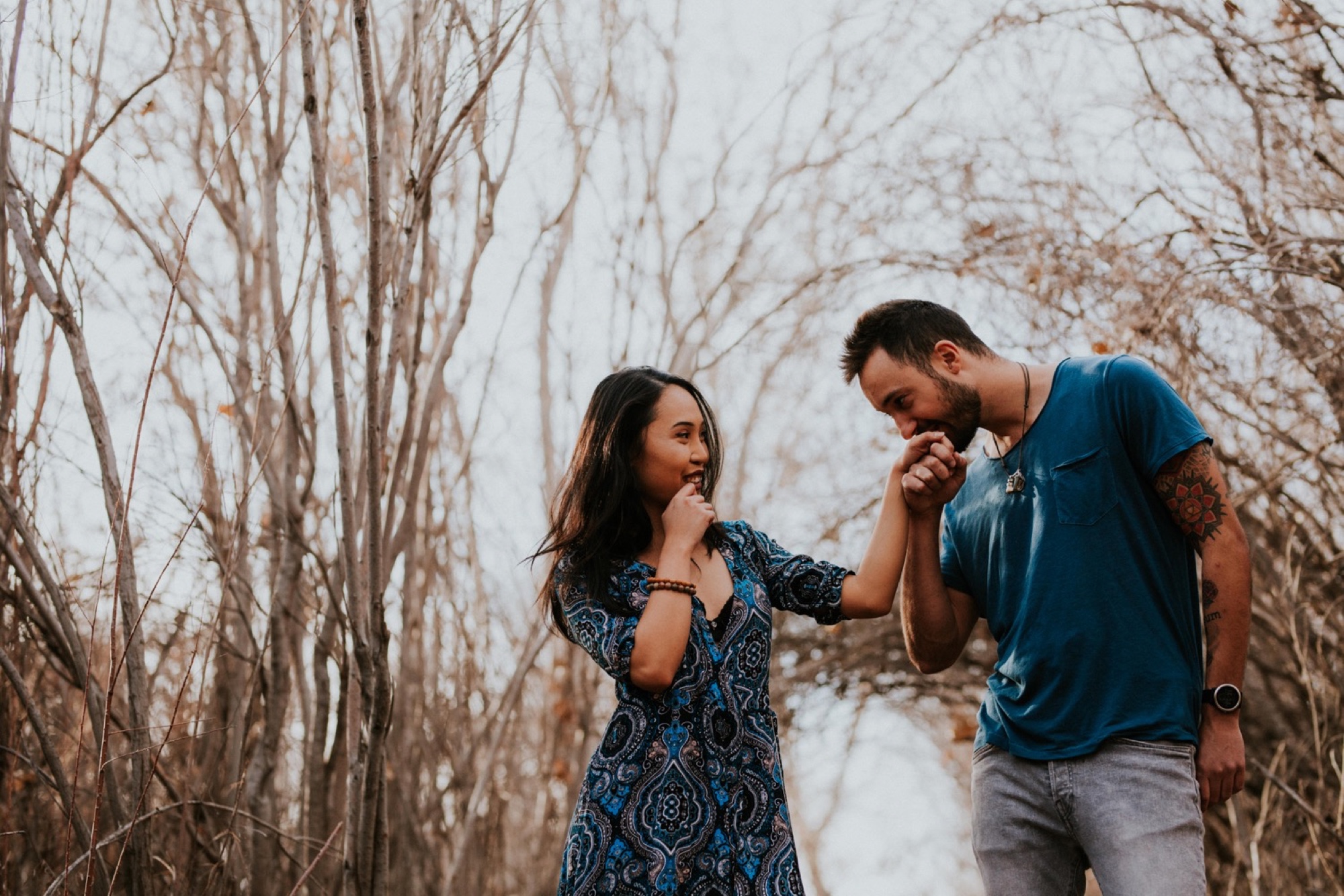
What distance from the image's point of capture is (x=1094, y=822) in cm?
178

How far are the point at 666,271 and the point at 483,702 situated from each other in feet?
5.49

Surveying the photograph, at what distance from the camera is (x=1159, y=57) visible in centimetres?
361

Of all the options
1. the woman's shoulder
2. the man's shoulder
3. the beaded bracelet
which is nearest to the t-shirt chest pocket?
the man's shoulder

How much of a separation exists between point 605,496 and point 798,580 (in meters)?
0.35

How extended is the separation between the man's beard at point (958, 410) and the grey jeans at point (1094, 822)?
52 cm

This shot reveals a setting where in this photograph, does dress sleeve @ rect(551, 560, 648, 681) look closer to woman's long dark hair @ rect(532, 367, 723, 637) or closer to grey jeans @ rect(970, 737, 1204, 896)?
woman's long dark hair @ rect(532, 367, 723, 637)

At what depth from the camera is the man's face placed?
2.06 m

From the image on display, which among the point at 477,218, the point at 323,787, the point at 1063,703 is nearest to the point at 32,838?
the point at 323,787

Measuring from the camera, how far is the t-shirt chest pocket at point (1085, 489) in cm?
188

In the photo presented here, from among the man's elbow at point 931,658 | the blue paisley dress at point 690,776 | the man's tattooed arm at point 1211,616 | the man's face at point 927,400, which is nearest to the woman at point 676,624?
the blue paisley dress at point 690,776

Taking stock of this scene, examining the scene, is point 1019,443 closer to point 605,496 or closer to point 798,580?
point 798,580

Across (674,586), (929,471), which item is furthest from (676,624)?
(929,471)

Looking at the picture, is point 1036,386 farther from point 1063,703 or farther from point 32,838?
point 32,838

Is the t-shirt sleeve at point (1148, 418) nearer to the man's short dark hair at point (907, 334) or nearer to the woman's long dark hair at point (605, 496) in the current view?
the man's short dark hair at point (907, 334)
